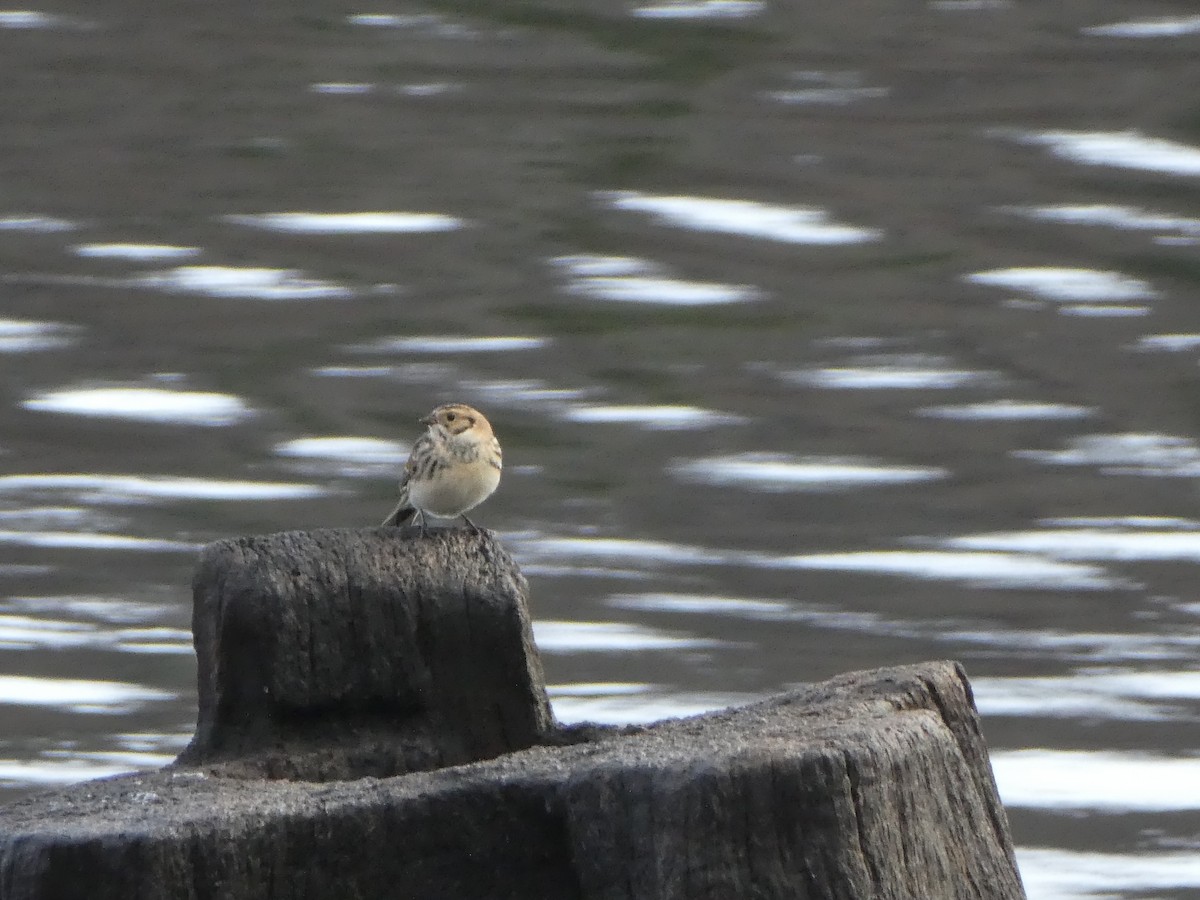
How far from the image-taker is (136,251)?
46.7ft

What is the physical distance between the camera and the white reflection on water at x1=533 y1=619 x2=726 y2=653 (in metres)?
8.99

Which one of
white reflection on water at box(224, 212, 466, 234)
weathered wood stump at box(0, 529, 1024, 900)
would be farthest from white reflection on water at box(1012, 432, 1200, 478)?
weathered wood stump at box(0, 529, 1024, 900)

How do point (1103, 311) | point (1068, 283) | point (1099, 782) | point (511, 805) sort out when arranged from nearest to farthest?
1. point (511, 805)
2. point (1099, 782)
3. point (1103, 311)
4. point (1068, 283)

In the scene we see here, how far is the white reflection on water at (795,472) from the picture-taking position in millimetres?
10914

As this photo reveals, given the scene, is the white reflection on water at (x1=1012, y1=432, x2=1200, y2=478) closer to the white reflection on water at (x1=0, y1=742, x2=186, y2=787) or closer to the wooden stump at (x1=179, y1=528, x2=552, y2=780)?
the white reflection on water at (x1=0, y1=742, x2=186, y2=787)

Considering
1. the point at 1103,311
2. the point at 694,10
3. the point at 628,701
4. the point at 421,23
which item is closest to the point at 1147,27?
the point at 694,10

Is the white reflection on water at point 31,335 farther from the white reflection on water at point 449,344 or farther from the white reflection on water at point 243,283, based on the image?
the white reflection on water at point 449,344

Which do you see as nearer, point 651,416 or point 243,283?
point 651,416

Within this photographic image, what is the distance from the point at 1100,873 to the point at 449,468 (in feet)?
8.40

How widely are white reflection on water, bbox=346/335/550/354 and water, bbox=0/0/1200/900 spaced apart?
3 centimetres

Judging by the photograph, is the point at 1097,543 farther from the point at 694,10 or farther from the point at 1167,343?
the point at 694,10

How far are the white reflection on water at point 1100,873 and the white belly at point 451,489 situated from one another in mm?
2195

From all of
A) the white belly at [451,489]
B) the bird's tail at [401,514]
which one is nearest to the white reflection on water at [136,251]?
the bird's tail at [401,514]

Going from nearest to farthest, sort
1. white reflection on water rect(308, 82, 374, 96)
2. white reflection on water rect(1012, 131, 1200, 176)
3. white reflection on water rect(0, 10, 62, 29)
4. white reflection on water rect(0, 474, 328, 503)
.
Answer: white reflection on water rect(0, 474, 328, 503), white reflection on water rect(1012, 131, 1200, 176), white reflection on water rect(308, 82, 374, 96), white reflection on water rect(0, 10, 62, 29)
